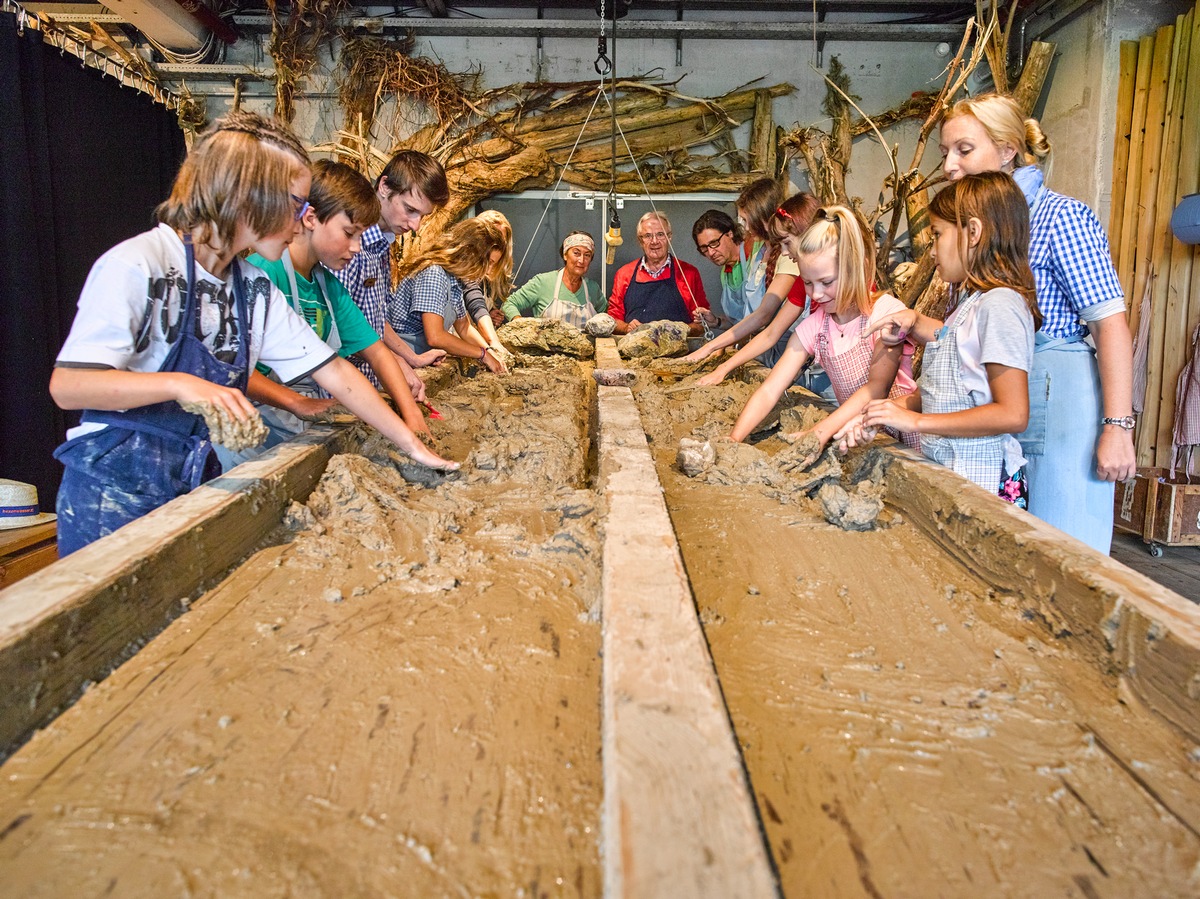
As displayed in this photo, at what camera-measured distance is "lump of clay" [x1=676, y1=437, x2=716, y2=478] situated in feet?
8.20

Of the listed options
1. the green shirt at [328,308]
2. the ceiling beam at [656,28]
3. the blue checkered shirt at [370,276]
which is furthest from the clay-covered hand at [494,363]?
the ceiling beam at [656,28]

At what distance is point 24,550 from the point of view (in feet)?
12.1

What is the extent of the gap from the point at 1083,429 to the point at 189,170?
94.2 inches

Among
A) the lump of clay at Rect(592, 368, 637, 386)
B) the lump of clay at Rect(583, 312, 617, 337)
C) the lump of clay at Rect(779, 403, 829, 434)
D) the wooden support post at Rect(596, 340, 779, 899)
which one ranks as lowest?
the wooden support post at Rect(596, 340, 779, 899)

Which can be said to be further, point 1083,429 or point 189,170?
point 1083,429

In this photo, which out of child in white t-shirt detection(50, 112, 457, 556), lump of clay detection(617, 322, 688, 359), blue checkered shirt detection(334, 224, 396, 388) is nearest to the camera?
child in white t-shirt detection(50, 112, 457, 556)

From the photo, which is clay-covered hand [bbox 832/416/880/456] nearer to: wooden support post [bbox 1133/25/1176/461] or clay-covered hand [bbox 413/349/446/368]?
clay-covered hand [bbox 413/349/446/368]

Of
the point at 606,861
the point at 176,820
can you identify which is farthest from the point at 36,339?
the point at 606,861

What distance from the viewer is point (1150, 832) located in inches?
38.7

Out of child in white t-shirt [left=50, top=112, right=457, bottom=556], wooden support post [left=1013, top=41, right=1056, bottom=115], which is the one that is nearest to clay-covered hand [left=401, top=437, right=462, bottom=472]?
child in white t-shirt [left=50, top=112, right=457, bottom=556]

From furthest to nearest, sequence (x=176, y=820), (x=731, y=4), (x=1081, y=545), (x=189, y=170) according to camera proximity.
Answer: (x=731, y=4)
(x=189, y=170)
(x=1081, y=545)
(x=176, y=820)

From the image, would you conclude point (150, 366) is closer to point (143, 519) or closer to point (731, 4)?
point (143, 519)

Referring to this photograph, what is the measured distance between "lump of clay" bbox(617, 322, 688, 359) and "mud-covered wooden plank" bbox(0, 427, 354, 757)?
3.42 m

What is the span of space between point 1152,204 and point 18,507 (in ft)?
22.0
